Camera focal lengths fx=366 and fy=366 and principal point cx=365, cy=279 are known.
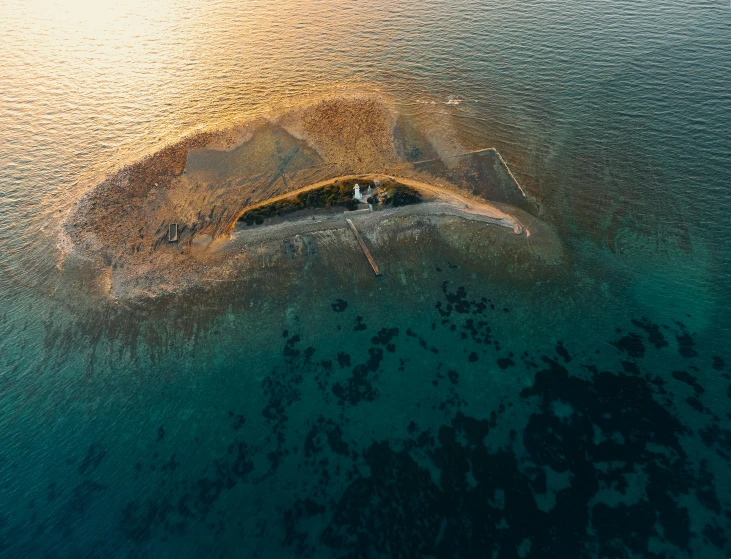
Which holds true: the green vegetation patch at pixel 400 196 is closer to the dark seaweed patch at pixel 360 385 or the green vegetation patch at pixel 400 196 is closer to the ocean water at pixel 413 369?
the ocean water at pixel 413 369

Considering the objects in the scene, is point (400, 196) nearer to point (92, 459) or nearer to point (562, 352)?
point (562, 352)

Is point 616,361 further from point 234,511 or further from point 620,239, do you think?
point 234,511

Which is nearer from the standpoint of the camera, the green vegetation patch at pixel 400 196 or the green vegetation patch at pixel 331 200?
the green vegetation patch at pixel 331 200

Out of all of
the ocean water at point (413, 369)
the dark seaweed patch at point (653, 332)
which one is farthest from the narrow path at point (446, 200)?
the dark seaweed patch at point (653, 332)

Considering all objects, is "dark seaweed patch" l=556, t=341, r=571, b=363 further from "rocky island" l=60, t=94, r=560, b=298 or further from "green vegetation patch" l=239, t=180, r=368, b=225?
"green vegetation patch" l=239, t=180, r=368, b=225

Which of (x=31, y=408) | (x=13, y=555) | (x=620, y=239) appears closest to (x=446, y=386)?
(x=620, y=239)

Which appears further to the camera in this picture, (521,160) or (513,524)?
(521,160)

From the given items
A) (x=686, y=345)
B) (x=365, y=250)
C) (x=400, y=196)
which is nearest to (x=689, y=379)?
(x=686, y=345)

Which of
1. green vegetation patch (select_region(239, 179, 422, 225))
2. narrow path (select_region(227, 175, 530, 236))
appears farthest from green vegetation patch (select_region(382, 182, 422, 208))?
narrow path (select_region(227, 175, 530, 236))
